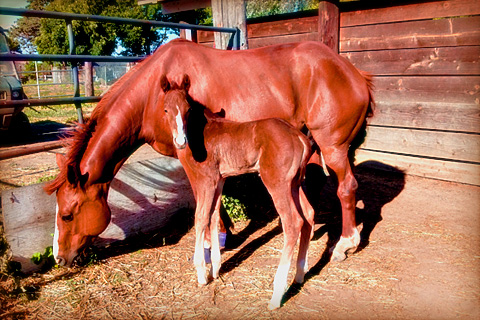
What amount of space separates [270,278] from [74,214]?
1.69 m

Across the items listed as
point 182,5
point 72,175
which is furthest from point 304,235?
point 182,5

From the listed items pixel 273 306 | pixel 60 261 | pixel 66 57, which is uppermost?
pixel 66 57

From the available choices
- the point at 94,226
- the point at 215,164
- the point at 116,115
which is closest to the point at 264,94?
the point at 215,164

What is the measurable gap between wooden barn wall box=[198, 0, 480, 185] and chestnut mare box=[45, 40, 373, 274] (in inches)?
91.4

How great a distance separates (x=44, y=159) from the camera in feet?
21.9

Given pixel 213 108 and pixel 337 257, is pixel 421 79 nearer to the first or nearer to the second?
pixel 337 257

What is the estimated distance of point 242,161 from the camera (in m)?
2.82

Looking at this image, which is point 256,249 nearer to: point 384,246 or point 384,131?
point 384,246

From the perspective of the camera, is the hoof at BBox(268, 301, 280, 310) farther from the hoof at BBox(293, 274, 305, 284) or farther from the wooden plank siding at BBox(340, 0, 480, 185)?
the wooden plank siding at BBox(340, 0, 480, 185)

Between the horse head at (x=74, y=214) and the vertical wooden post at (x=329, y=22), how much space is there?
4.48 metres

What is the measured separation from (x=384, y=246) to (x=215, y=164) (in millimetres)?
1988

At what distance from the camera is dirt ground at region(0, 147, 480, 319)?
265 centimetres

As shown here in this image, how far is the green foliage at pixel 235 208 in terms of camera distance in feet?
14.3

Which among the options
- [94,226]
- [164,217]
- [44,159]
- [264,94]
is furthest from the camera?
[44,159]
